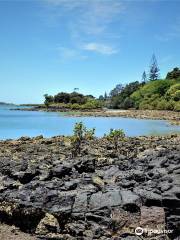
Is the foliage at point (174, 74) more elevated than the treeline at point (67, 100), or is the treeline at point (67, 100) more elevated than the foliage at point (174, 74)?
the foliage at point (174, 74)

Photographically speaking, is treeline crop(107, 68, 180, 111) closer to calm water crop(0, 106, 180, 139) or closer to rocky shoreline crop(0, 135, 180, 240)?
calm water crop(0, 106, 180, 139)

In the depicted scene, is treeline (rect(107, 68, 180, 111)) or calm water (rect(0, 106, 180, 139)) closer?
calm water (rect(0, 106, 180, 139))

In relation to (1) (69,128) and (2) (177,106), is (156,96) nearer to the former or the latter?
(2) (177,106)

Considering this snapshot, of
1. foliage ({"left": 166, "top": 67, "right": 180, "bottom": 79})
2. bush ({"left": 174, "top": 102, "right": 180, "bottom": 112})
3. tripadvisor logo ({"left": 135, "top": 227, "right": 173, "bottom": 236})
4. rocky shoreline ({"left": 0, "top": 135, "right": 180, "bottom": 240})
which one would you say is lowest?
tripadvisor logo ({"left": 135, "top": 227, "right": 173, "bottom": 236})

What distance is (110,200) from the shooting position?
14430 millimetres

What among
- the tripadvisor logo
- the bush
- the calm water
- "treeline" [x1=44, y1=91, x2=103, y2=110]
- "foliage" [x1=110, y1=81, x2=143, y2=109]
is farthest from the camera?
"treeline" [x1=44, y1=91, x2=103, y2=110]

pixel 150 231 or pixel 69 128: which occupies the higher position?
pixel 150 231

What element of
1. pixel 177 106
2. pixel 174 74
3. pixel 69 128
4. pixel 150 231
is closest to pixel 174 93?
pixel 177 106

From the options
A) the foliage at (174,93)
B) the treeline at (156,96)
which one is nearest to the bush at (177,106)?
the treeline at (156,96)

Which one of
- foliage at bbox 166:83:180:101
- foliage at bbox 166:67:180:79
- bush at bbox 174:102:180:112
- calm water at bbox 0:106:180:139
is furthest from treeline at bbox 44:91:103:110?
calm water at bbox 0:106:180:139

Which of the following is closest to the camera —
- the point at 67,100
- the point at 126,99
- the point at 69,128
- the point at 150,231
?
the point at 150,231

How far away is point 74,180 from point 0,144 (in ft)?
76.2

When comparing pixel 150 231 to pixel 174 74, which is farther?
pixel 174 74

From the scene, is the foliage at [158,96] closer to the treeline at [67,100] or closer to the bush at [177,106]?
the bush at [177,106]
